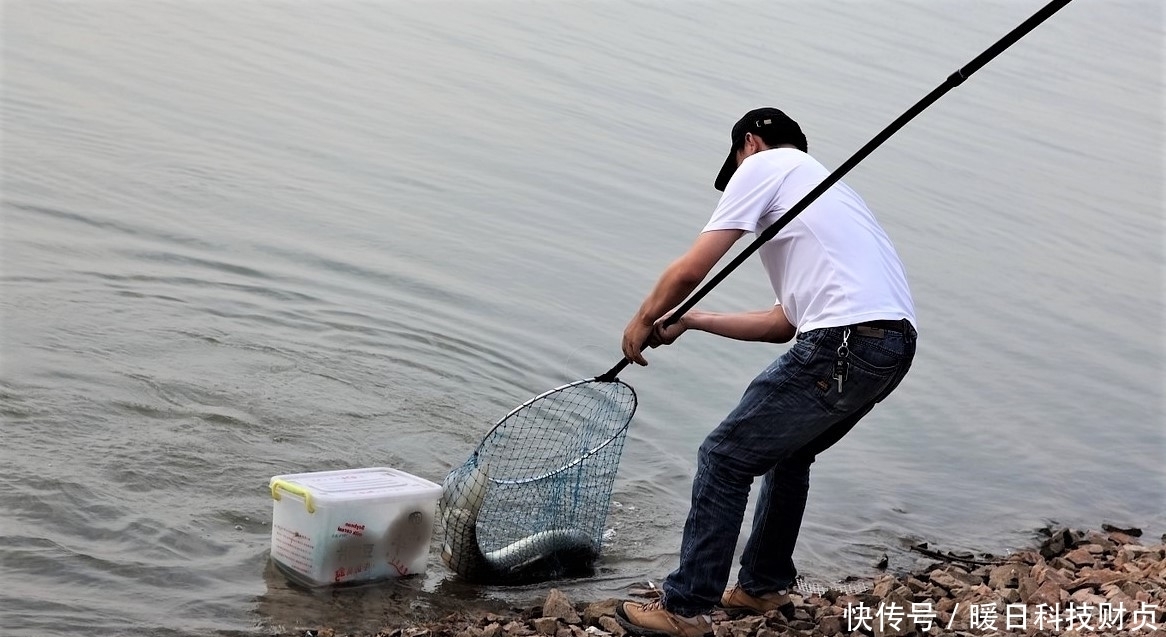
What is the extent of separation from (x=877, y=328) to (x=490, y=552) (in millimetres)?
1940

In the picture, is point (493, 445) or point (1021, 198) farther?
point (1021, 198)

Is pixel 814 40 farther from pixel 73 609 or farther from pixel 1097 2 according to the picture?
pixel 73 609

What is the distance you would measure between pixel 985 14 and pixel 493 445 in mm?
31769

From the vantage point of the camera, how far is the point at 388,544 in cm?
512

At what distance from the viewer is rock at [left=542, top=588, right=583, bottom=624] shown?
4.88 metres

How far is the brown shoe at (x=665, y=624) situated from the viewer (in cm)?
462

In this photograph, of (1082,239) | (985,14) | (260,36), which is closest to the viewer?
(1082,239)

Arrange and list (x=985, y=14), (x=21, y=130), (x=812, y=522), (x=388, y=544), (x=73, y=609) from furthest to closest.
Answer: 1. (x=985, y=14)
2. (x=21, y=130)
3. (x=812, y=522)
4. (x=388, y=544)
5. (x=73, y=609)

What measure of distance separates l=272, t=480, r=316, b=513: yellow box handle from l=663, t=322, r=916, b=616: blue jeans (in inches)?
52.4

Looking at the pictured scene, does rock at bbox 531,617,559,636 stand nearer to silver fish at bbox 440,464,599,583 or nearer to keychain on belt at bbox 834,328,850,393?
silver fish at bbox 440,464,599,583

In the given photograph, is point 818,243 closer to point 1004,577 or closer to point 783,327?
point 783,327

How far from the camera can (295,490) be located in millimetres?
4855

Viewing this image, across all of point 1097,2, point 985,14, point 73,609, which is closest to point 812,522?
point 73,609

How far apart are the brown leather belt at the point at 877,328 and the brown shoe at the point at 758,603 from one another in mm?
1337
